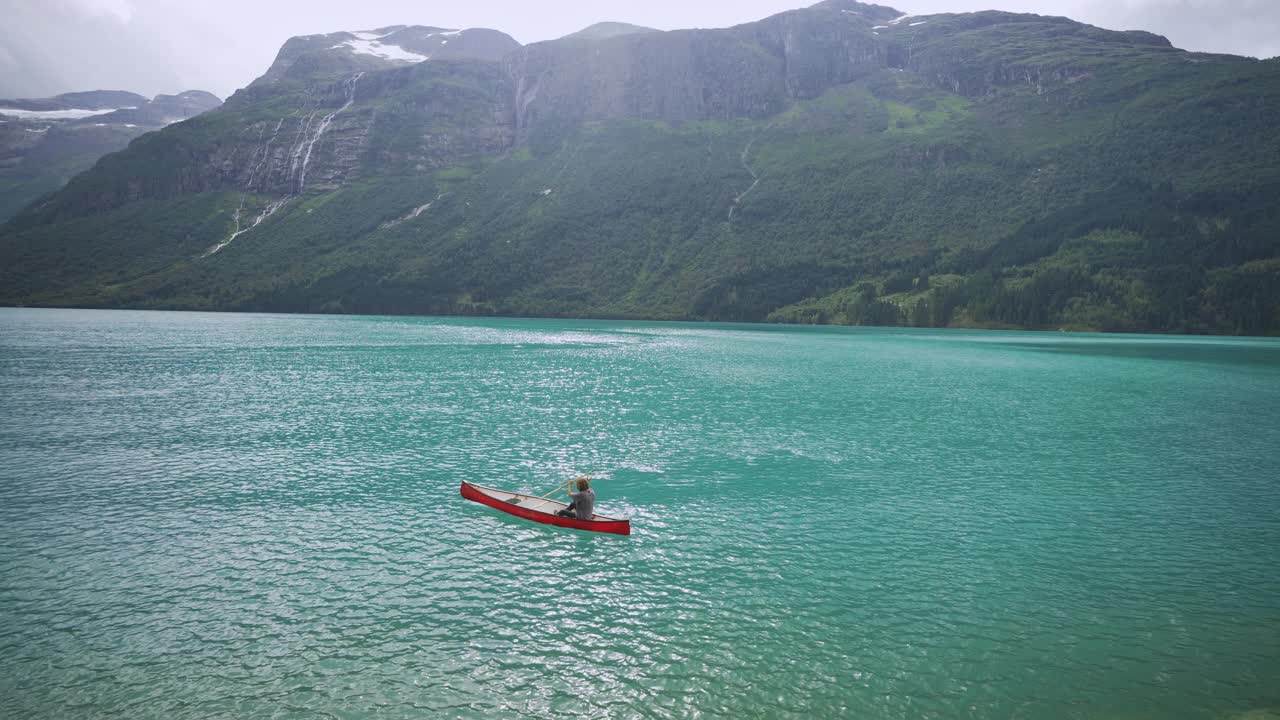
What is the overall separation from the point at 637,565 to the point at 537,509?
6071 mm

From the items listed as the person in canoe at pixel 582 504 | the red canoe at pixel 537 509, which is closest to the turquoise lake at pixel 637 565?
the red canoe at pixel 537 509

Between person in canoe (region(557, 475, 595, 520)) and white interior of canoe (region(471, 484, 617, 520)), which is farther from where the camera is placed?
white interior of canoe (region(471, 484, 617, 520))

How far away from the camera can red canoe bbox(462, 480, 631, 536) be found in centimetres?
2516

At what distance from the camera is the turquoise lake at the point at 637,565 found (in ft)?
48.2

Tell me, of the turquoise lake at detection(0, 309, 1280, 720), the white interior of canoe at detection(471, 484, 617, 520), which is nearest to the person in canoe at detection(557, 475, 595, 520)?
the white interior of canoe at detection(471, 484, 617, 520)

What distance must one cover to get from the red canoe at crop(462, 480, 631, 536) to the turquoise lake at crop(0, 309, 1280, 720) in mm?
663

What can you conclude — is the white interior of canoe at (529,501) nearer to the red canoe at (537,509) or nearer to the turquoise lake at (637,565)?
the red canoe at (537,509)

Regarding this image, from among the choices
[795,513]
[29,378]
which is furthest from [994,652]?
[29,378]

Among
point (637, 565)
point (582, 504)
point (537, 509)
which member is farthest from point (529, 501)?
point (637, 565)

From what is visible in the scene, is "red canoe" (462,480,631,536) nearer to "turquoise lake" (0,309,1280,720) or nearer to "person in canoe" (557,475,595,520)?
"person in canoe" (557,475,595,520)

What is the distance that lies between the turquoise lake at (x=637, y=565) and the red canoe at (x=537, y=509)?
663mm

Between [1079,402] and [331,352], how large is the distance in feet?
348

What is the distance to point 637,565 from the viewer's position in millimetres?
22375

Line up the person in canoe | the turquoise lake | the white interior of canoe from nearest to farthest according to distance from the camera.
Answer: the turquoise lake
the person in canoe
the white interior of canoe
